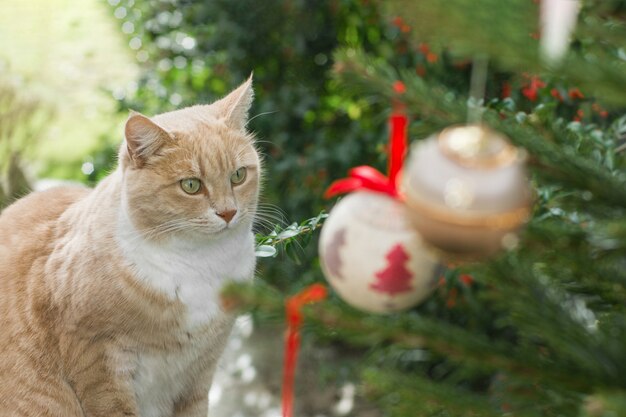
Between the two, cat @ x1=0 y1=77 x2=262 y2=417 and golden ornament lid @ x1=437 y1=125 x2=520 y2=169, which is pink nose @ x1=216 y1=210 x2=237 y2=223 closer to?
cat @ x1=0 y1=77 x2=262 y2=417

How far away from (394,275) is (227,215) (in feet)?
2.48

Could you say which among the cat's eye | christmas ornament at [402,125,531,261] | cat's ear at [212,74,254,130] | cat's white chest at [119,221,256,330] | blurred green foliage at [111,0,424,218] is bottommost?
blurred green foliage at [111,0,424,218]

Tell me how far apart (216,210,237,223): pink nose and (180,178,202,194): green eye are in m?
0.07

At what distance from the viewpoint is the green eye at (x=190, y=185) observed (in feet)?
4.91

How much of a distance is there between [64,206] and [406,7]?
1274 mm


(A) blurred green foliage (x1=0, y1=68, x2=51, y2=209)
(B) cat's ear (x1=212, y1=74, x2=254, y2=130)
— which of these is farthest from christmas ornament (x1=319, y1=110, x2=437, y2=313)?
(A) blurred green foliage (x1=0, y1=68, x2=51, y2=209)

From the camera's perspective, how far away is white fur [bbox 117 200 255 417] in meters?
1.51

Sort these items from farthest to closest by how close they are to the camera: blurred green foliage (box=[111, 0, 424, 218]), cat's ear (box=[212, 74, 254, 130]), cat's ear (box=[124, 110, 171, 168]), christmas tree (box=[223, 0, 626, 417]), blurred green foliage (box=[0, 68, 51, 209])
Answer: blurred green foliage (box=[0, 68, 51, 209]), blurred green foliage (box=[111, 0, 424, 218]), cat's ear (box=[212, 74, 254, 130]), cat's ear (box=[124, 110, 171, 168]), christmas tree (box=[223, 0, 626, 417])

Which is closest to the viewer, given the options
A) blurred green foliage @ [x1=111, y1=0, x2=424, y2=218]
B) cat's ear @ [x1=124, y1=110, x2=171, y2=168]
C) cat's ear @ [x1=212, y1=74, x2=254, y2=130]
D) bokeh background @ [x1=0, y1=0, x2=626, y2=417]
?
bokeh background @ [x1=0, y1=0, x2=626, y2=417]

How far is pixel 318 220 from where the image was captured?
4.88 feet

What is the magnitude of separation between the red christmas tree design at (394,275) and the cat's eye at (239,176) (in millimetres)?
796

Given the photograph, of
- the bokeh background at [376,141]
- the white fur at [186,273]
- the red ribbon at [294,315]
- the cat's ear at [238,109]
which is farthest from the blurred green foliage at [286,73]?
the red ribbon at [294,315]

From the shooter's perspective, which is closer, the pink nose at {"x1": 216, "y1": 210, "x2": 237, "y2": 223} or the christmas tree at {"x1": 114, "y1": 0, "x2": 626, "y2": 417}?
the christmas tree at {"x1": 114, "y1": 0, "x2": 626, "y2": 417}

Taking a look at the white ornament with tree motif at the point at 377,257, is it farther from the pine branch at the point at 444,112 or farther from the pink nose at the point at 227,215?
the pink nose at the point at 227,215
